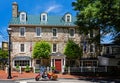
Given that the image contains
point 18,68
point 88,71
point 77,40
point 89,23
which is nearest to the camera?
point 89,23

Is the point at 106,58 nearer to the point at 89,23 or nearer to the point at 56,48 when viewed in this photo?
the point at 56,48

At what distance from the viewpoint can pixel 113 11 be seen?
33.9 m

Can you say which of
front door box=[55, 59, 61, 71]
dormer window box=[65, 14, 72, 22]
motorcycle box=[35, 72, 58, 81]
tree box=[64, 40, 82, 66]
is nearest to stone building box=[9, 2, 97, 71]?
front door box=[55, 59, 61, 71]

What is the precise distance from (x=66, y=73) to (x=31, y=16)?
1318 centimetres

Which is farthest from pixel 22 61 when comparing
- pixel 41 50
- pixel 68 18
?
pixel 68 18

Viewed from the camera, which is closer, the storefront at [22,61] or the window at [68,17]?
the storefront at [22,61]

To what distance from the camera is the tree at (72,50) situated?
53.1 meters

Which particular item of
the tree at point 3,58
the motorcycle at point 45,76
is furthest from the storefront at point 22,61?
the motorcycle at point 45,76

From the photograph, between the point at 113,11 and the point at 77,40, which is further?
the point at 77,40

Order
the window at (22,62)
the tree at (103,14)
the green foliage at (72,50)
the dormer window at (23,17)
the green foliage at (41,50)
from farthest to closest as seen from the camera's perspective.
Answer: the dormer window at (23,17)
the window at (22,62)
the green foliage at (72,50)
the green foliage at (41,50)
the tree at (103,14)

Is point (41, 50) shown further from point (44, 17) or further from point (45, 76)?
point (45, 76)

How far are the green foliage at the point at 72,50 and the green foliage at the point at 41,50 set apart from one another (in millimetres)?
2824

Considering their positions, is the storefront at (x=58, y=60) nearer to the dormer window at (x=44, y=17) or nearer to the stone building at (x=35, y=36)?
the stone building at (x=35, y=36)

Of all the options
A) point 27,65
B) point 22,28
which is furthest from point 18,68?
point 22,28
